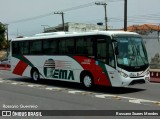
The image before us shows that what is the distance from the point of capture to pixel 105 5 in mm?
58312

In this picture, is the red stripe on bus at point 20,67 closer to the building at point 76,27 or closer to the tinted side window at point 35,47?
the tinted side window at point 35,47

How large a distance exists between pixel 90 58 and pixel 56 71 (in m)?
3.50

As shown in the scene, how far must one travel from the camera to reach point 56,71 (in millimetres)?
21391

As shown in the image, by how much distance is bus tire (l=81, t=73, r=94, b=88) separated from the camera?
18.7 meters

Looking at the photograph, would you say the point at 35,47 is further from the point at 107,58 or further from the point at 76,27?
the point at 76,27

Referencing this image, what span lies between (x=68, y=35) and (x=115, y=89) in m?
3.80

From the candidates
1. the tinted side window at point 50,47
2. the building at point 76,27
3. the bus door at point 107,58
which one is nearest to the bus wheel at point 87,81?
the bus door at point 107,58

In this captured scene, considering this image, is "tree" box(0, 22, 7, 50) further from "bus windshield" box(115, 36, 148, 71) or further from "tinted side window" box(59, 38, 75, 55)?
"bus windshield" box(115, 36, 148, 71)

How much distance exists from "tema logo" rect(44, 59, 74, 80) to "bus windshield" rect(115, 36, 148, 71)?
12.6 ft

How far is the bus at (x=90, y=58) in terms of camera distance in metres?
17.1

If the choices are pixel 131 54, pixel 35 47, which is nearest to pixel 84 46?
pixel 131 54

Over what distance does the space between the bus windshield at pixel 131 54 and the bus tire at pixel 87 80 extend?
2284 millimetres

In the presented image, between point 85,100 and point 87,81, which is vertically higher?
point 87,81

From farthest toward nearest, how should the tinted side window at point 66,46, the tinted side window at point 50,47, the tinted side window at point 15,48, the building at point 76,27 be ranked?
1. the building at point 76,27
2. the tinted side window at point 15,48
3. the tinted side window at point 50,47
4. the tinted side window at point 66,46
